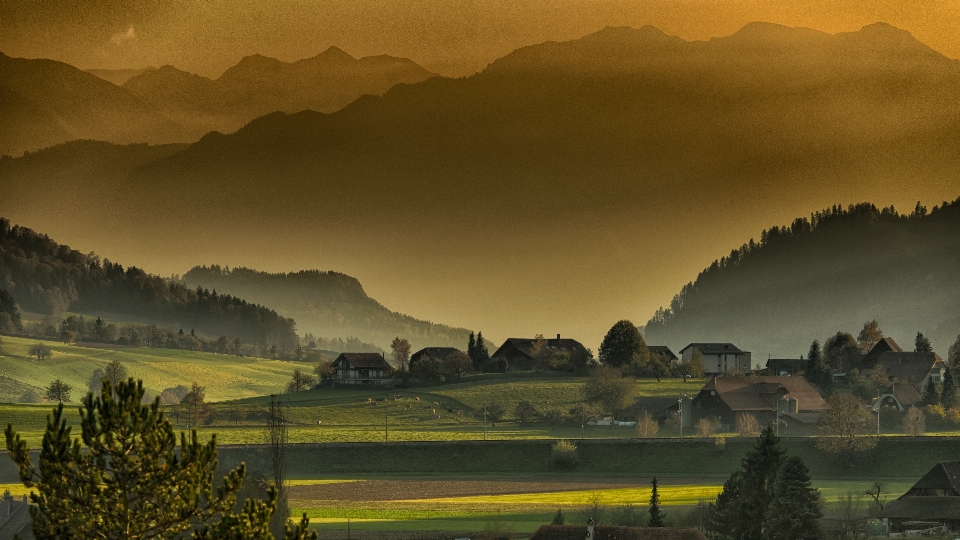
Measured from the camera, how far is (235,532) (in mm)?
25156

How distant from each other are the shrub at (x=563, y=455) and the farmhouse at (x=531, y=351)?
154 ft

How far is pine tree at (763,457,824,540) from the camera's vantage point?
202 ft

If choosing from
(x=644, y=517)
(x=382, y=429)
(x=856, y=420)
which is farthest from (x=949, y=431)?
(x=644, y=517)

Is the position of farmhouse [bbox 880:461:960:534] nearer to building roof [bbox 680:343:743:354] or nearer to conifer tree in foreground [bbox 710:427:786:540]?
conifer tree in foreground [bbox 710:427:786:540]

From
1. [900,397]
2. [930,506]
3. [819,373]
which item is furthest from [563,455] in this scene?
[819,373]

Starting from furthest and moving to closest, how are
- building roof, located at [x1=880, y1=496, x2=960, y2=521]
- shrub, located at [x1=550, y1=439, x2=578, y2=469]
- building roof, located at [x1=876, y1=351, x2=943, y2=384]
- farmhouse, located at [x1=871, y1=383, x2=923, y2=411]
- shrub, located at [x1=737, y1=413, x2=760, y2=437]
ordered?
building roof, located at [x1=876, y1=351, x2=943, y2=384]
farmhouse, located at [x1=871, y1=383, x2=923, y2=411]
shrub, located at [x1=737, y1=413, x2=760, y2=437]
shrub, located at [x1=550, y1=439, x2=578, y2=469]
building roof, located at [x1=880, y1=496, x2=960, y2=521]

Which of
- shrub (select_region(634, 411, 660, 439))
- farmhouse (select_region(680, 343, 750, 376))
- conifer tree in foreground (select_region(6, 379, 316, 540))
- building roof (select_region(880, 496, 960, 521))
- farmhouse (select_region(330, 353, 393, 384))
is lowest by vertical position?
building roof (select_region(880, 496, 960, 521))

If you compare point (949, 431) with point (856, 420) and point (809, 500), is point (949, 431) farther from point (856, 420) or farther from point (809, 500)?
point (809, 500)

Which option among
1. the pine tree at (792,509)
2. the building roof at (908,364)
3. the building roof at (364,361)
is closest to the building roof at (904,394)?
the building roof at (908,364)

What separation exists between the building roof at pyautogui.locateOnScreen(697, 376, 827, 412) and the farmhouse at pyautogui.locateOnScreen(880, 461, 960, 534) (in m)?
43.7

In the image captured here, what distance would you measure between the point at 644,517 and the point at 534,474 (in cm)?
2950

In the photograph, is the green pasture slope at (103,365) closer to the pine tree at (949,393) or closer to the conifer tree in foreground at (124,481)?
the pine tree at (949,393)

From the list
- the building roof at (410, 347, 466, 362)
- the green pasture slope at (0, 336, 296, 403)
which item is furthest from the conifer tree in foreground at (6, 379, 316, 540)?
the green pasture slope at (0, 336, 296, 403)

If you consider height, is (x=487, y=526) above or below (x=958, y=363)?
below
